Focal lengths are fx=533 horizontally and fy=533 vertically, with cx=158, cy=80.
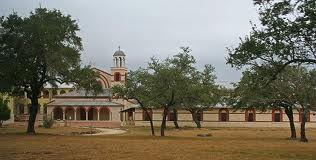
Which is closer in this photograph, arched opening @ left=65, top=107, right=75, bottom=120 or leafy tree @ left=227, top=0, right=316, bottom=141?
leafy tree @ left=227, top=0, right=316, bottom=141

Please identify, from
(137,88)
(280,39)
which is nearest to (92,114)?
(137,88)

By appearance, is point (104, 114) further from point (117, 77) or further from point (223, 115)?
point (223, 115)

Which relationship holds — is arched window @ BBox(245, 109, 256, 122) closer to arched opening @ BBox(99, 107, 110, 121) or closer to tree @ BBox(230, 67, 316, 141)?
arched opening @ BBox(99, 107, 110, 121)

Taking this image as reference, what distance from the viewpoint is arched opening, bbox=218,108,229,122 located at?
94438 mm

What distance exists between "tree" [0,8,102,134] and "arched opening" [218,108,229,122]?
45.9 meters

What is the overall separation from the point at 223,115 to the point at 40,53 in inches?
2047

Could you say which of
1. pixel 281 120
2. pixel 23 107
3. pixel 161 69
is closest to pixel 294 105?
pixel 161 69

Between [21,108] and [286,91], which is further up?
[286,91]

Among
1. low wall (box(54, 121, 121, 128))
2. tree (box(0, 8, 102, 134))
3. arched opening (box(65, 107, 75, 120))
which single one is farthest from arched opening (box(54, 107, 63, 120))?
tree (box(0, 8, 102, 134))

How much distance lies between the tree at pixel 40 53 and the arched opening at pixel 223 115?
45.9 meters

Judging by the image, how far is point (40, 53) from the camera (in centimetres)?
4862

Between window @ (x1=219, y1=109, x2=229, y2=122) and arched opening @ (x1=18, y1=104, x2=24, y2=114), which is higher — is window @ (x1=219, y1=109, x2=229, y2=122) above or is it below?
below

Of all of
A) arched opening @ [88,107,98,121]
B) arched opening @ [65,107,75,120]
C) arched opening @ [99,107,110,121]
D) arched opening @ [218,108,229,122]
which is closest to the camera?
arched opening @ [218,108,229,122]

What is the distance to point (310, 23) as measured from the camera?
77.3 ft
